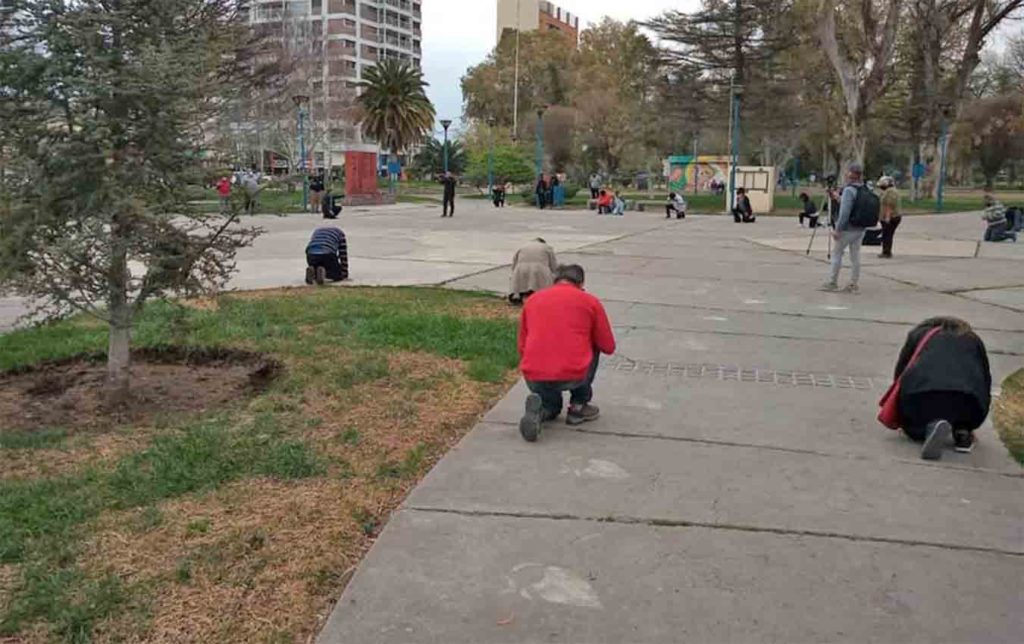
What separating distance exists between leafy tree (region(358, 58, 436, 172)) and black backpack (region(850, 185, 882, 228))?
5438cm

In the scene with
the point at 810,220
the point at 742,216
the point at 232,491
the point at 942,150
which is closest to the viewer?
the point at 232,491

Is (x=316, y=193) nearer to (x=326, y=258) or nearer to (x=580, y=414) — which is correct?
(x=326, y=258)

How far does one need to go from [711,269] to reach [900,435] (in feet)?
32.1

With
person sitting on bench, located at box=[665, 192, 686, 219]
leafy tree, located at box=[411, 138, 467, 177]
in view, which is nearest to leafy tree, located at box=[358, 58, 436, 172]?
leafy tree, located at box=[411, 138, 467, 177]

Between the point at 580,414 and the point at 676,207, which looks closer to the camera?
the point at 580,414

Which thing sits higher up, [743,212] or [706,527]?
[743,212]

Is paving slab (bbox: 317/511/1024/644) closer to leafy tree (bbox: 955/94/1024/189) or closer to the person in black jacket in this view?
the person in black jacket

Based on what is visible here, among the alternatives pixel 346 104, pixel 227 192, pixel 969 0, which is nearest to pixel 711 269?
pixel 227 192

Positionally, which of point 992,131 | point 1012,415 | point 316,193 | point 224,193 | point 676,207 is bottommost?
point 1012,415

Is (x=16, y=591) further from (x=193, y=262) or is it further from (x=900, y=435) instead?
(x=900, y=435)

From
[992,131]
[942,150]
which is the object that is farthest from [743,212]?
[992,131]

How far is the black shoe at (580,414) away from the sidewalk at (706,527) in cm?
10

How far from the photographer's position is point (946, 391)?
524 centimetres

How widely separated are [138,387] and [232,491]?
8.49ft
